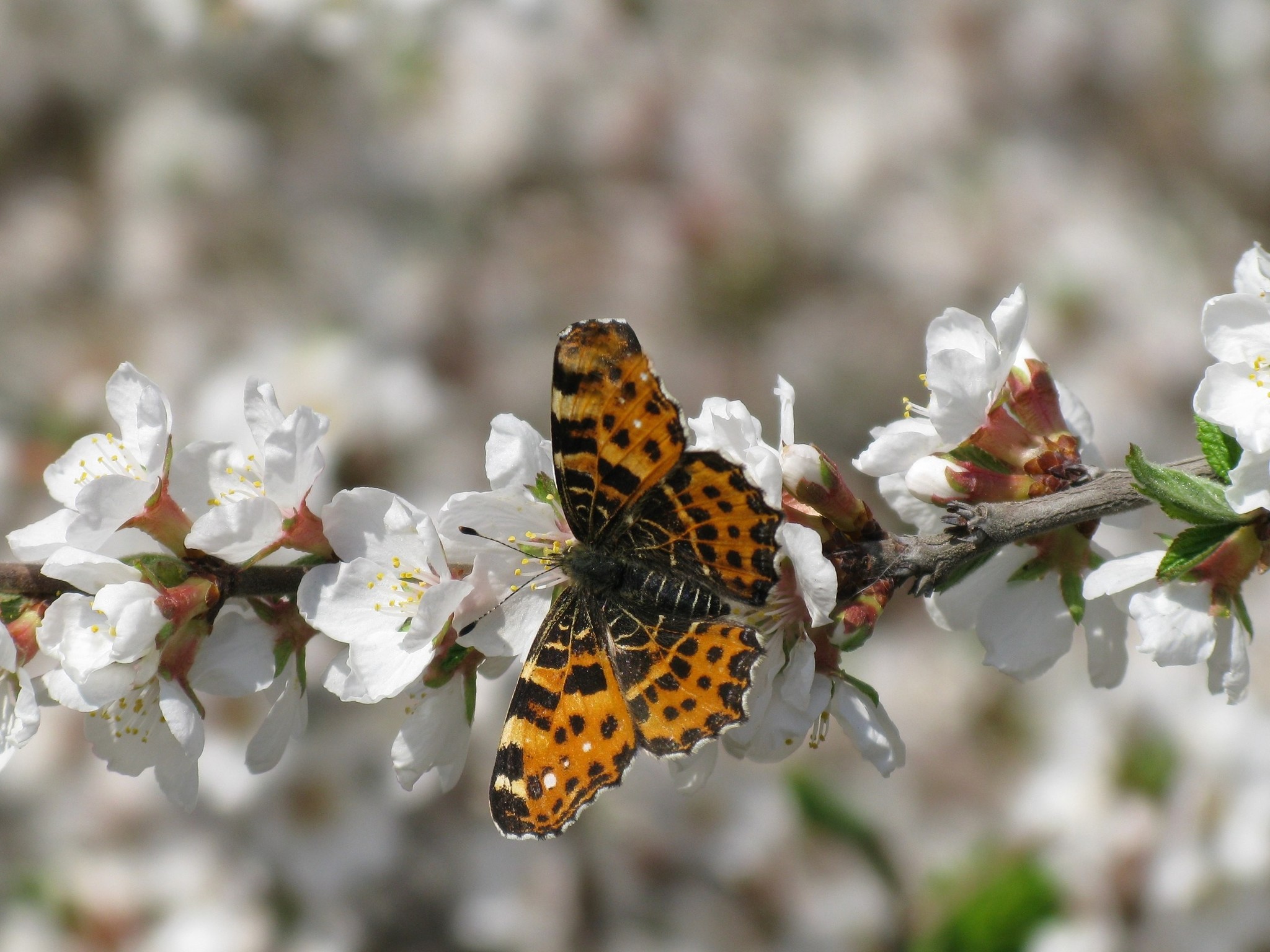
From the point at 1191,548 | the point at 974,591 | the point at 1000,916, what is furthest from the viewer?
the point at 1000,916

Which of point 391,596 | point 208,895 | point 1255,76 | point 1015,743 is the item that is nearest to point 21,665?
point 391,596

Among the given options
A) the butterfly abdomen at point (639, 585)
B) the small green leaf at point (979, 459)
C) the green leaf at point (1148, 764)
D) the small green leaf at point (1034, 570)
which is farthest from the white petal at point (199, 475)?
the green leaf at point (1148, 764)

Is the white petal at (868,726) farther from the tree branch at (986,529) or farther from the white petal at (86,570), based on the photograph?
the white petal at (86,570)

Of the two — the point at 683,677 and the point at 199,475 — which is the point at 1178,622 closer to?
the point at 683,677

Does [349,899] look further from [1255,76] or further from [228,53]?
[1255,76]

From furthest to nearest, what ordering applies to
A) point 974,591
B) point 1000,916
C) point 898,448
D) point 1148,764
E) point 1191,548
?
point 1148,764
point 1000,916
point 974,591
point 898,448
point 1191,548

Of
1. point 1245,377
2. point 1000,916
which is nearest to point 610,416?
point 1245,377
